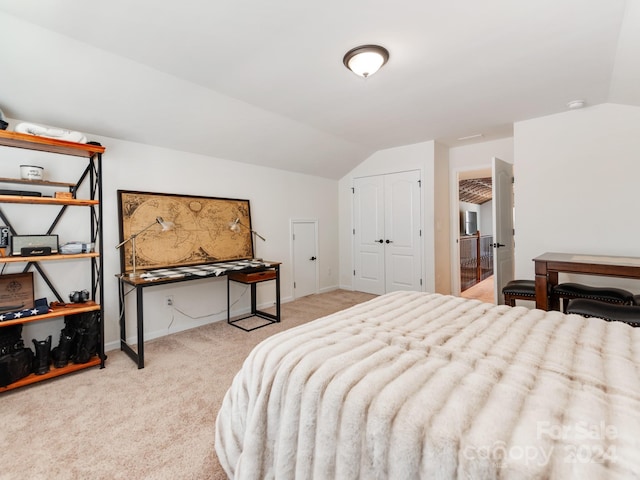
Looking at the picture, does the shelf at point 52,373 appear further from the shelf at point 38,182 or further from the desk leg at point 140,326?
the shelf at point 38,182

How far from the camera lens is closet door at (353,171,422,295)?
15.6ft

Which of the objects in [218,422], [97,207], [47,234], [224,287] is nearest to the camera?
[218,422]

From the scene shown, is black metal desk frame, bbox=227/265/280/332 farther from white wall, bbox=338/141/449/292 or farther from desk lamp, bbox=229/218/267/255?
white wall, bbox=338/141/449/292

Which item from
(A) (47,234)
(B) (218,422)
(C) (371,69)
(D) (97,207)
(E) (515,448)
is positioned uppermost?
(C) (371,69)

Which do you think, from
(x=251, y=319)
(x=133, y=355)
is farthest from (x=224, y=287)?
(x=133, y=355)

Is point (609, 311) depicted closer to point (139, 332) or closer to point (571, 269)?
point (571, 269)

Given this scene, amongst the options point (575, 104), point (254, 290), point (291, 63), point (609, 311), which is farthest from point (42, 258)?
point (575, 104)

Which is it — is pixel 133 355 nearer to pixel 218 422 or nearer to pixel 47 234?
pixel 47 234

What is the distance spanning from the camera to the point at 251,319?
13.0ft

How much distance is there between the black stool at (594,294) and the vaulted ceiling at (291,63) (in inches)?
72.8

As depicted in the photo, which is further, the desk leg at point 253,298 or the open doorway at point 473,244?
the open doorway at point 473,244

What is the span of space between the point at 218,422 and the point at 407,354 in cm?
98

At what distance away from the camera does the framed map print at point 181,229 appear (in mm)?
3102

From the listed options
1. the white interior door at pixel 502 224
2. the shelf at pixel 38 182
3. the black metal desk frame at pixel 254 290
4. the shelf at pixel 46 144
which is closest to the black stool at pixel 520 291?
the white interior door at pixel 502 224
